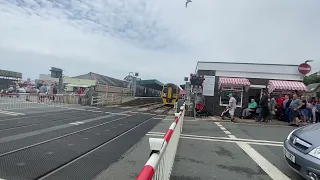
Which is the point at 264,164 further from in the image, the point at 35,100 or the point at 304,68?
the point at 35,100

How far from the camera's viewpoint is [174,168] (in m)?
5.67

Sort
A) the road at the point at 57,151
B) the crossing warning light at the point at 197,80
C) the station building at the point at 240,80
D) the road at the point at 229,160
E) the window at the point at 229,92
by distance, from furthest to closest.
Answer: the window at the point at 229,92
the station building at the point at 240,80
the crossing warning light at the point at 197,80
the road at the point at 229,160
the road at the point at 57,151

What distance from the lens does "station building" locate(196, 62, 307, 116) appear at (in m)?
19.7

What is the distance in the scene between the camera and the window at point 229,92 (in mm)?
19984

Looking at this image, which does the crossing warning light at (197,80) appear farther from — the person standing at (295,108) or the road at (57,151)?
the road at (57,151)

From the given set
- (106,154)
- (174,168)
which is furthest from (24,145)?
(174,168)

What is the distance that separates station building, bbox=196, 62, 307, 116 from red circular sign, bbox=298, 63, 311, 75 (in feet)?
1.26

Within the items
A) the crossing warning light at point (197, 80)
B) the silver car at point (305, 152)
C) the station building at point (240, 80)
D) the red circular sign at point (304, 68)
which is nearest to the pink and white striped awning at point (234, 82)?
the station building at point (240, 80)

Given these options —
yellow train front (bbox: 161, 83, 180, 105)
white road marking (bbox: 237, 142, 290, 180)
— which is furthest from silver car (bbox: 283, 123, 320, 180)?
yellow train front (bbox: 161, 83, 180, 105)

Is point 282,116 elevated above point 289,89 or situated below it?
below

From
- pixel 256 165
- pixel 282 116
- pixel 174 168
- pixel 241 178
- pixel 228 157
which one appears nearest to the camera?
pixel 241 178

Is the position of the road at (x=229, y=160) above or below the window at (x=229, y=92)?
below

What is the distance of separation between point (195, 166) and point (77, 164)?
2403 mm

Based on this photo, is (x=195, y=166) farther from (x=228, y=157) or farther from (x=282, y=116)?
(x=282, y=116)
